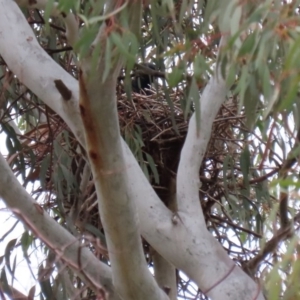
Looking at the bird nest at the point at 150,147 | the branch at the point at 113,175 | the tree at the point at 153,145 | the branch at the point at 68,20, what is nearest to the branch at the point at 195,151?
the tree at the point at 153,145

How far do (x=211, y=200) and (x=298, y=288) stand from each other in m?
1.47

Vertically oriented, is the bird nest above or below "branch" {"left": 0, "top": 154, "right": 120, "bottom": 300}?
above

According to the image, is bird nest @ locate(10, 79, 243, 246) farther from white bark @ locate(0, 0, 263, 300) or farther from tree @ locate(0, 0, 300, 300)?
white bark @ locate(0, 0, 263, 300)

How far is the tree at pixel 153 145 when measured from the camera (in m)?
1.33

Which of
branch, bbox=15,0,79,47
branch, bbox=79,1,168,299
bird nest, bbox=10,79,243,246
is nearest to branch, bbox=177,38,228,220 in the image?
branch, bbox=79,1,168,299

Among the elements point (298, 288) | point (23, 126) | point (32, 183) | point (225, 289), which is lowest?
point (298, 288)

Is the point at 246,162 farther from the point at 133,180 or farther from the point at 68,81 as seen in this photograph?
the point at 68,81

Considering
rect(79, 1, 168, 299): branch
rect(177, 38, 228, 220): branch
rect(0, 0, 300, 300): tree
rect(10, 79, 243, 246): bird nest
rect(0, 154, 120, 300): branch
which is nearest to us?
rect(0, 0, 300, 300): tree

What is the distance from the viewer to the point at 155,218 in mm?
1847

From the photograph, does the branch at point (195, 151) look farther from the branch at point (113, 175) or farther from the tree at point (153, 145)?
the branch at point (113, 175)

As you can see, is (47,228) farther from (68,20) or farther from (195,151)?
(68,20)

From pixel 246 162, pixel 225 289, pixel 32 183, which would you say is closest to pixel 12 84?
pixel 32 183

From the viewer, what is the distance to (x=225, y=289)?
5.75ft

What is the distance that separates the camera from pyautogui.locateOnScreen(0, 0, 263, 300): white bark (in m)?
1.76
